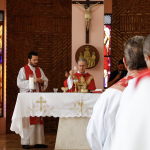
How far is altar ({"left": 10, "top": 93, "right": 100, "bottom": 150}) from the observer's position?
16.1ft

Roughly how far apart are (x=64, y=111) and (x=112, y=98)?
10.5ft

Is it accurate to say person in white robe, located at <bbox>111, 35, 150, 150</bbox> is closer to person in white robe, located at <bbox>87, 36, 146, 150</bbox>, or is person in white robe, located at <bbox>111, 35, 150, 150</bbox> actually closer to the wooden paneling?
person in white robe, located at <bbox>87, 36, 146, 150</bbox>

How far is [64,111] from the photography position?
4.92m

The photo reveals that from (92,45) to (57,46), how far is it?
1.71 metres

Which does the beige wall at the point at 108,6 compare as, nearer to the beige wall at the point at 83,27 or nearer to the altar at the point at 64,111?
the beige wall at the point at 83,27

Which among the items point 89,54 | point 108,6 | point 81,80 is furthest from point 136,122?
point 108,6

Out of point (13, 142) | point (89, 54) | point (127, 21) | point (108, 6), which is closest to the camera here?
point (13, 142)

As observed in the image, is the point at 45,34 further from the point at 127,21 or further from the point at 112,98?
the point at 112,98

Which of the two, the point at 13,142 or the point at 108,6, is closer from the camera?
the point at 13,142

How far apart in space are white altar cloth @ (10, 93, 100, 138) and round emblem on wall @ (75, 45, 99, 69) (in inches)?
75.9

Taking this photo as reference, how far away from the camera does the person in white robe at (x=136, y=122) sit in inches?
17.1

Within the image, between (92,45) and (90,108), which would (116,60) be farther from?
(90,108)

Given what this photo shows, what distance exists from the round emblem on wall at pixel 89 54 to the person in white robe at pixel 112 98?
485 centimetres

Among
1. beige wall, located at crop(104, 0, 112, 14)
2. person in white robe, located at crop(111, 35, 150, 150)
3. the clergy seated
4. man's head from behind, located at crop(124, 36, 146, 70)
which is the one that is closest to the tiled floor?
the clergy seated
